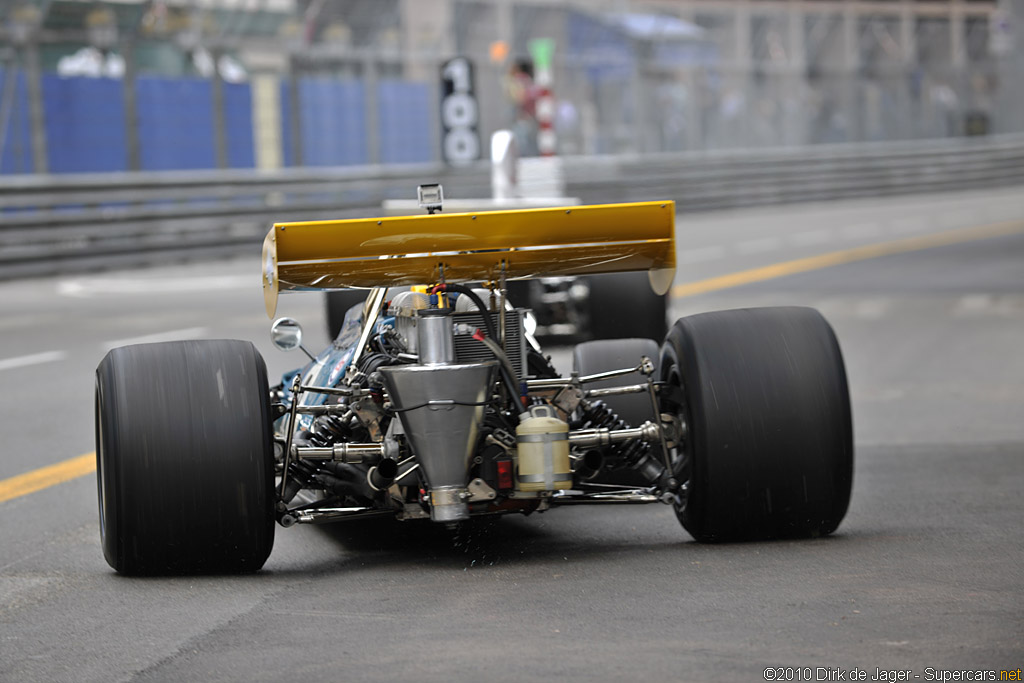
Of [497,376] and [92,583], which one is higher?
[497,376]

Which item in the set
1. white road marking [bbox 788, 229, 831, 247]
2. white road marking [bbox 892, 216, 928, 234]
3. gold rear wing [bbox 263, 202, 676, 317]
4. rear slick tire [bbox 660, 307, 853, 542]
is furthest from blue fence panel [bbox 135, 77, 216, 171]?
rear slick tire [bbox 660, 307, 853, 542]

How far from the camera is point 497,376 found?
6105 mm

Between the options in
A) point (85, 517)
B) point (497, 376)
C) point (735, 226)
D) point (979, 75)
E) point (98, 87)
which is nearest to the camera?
point (497, 376)

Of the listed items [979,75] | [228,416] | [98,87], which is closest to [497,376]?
[228,416]

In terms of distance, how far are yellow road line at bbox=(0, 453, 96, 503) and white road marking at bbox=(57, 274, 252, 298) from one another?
36.4ft

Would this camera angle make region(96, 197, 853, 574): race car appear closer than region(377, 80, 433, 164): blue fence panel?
Yes

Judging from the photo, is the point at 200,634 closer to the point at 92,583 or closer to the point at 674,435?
the point at 92,583

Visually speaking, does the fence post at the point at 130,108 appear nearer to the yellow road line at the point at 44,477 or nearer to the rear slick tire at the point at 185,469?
the yellow road line at the point at 44,477

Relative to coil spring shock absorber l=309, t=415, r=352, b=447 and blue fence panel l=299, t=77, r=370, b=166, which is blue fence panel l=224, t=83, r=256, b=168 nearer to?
blue fence panel l=299, t=77, r=370, b=166

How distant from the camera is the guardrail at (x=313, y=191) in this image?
2164 centimetres

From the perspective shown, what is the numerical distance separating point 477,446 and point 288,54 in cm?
2123

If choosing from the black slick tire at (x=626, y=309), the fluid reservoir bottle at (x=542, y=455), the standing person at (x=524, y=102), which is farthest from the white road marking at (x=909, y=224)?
the fluid reservoir bottle at (x=542, y=455)

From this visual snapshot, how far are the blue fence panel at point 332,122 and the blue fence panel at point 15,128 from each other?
518cm

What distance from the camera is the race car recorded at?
5582 millimetres
